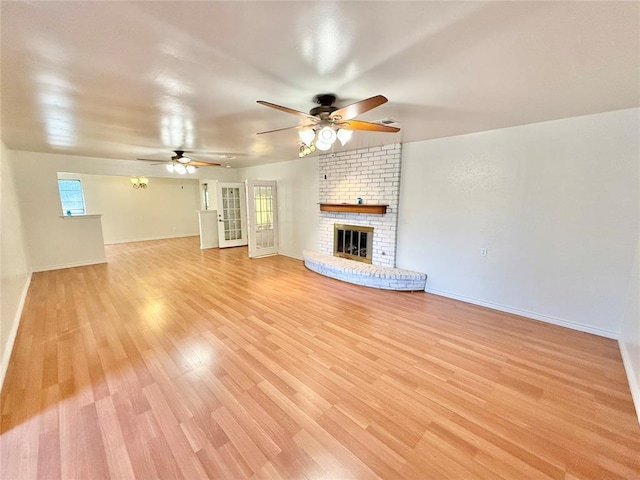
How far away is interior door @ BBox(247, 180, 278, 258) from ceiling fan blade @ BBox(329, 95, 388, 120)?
4.48m

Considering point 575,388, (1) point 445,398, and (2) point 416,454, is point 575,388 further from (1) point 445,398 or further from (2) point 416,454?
(2) point 416,454

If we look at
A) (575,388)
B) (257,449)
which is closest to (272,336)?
(257,449)

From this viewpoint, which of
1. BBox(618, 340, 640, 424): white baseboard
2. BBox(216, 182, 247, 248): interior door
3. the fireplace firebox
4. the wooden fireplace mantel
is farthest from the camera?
BBox(216, 182, 247, 248): interior door

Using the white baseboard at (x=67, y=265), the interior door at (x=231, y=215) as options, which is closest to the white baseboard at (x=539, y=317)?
the interior door at (x=231, y=215)

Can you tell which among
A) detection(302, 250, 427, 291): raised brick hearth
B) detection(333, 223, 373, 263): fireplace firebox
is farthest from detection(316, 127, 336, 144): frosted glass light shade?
detection(333, 223, 373, 263): fireplace firebox

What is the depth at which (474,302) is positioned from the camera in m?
3.68

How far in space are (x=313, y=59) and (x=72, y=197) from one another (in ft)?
31.4

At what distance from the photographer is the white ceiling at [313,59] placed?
1227 mm

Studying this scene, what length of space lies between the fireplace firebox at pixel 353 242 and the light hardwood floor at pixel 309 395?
1502 millimetres

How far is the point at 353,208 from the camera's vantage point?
4789mm

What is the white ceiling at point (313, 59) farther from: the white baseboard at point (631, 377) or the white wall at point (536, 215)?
the white baseboard at point (631, 377)

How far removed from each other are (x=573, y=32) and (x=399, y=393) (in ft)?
8.15

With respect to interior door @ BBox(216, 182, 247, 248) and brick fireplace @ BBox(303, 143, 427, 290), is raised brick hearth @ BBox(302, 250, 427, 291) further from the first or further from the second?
interior door @ BBox(216, 182, 247, 248)

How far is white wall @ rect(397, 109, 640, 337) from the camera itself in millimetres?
2664
